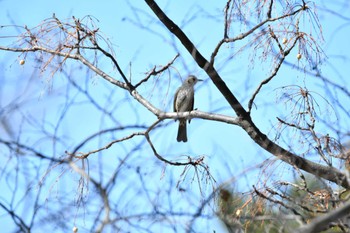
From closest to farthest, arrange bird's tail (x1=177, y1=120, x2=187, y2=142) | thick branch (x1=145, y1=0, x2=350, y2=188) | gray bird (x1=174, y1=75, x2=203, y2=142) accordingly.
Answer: thick branch (x1=145, y1=0, x2=350, y2=188) < bird's tail (x1=177, y1=120, x2=187, y2=142) < gray bird (x1=174, y1=75, x2=203, y2=142)

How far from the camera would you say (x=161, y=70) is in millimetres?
5672

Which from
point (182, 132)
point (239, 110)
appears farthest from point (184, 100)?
point (239, 110)

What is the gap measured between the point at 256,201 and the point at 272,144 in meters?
0.56

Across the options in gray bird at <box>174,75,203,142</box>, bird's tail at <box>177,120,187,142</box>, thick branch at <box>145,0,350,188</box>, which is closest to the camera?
thick branch at <box>145,0,350,188</box>

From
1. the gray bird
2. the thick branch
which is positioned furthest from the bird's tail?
the thick branch

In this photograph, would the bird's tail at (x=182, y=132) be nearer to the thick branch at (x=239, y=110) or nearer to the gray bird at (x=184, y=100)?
Answer: the gray bird at (x=184, y=100)

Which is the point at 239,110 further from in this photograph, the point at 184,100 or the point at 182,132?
the point at 184,100

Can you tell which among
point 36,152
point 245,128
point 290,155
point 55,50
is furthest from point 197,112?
point 36,152

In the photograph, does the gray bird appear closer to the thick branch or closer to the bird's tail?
the bird's tail

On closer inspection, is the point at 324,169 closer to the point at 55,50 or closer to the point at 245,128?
the point at 245,128

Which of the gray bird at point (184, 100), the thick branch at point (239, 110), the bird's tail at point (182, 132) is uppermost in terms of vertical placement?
the gray bird at point (184, 100)

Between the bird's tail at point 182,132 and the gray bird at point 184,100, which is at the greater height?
the gray bird at point 184,100

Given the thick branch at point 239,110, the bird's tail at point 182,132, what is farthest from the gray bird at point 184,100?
the thick branch at point 239,110

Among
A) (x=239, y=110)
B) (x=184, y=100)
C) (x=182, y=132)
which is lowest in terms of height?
(x=239, y=110)
